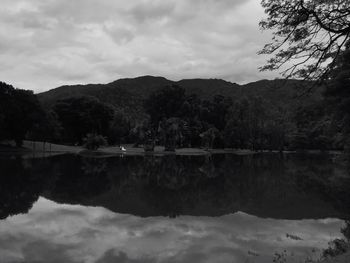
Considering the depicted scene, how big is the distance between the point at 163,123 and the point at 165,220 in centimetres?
7276

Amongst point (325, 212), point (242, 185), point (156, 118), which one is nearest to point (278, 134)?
point (156, 118)

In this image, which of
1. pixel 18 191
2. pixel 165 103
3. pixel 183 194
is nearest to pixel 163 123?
pixel 165 103

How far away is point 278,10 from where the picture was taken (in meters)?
13.6

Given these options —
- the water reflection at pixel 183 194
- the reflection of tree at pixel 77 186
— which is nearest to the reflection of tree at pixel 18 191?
the water reflection at pixel 183 194

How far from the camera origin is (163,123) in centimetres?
9000

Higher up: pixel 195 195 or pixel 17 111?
pixel 17 111

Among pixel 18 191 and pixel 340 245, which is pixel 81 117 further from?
pixel 340 245

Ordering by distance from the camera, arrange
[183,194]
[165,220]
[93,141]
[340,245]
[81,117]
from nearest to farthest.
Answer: [340,245] → [165,220] → [183,194] → [93,141] → [81,117]

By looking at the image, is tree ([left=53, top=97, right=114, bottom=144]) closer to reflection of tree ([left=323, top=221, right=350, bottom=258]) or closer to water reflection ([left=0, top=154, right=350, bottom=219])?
water reflection ([left=0, top=154, right=350, bottom=219])

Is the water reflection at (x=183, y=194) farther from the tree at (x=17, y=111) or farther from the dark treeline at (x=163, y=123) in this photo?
the tree at (x=17, y=111)

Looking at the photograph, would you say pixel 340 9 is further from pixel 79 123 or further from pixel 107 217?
pixel 79 123

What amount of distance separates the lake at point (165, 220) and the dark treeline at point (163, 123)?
42.3 metres

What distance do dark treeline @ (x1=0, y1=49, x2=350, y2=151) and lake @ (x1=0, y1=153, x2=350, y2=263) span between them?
139ft

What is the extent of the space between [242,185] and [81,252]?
21318mm
